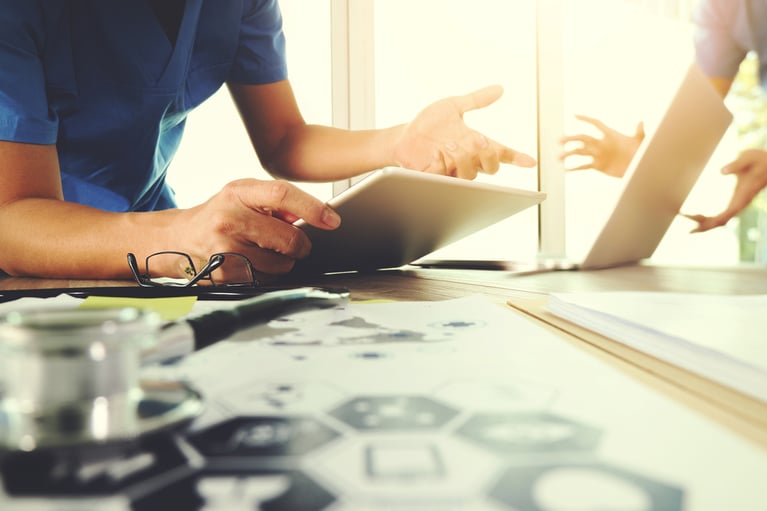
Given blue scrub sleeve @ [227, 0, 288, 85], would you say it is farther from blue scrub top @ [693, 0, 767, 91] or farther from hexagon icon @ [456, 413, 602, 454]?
blue scrub top @ [693, 0, 767, 91]

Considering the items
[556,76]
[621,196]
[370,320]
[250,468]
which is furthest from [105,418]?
[556,76]

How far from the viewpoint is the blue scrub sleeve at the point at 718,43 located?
166cm

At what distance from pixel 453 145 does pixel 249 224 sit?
481mm

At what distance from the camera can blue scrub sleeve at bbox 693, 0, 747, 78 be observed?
166 centimetres

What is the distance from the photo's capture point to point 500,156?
96 centimetres

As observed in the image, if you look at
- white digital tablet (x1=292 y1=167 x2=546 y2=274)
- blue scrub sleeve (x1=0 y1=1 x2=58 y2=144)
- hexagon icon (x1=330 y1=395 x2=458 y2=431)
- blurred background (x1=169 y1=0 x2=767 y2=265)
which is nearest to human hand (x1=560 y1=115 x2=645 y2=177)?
white digital tablet (x1=292 y1=167 x2=546 y2=274)

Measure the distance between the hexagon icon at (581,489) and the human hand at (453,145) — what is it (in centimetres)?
87

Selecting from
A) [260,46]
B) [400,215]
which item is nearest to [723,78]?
[260,46]

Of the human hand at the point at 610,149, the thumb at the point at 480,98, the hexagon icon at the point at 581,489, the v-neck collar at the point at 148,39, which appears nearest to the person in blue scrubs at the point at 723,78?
the human hand at the point at 610,149

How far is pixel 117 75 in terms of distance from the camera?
0.96m

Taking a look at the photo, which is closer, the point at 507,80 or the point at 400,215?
the point at 400,215

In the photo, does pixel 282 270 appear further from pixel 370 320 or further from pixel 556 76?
pixel 556 76

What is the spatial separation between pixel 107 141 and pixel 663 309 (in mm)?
1046

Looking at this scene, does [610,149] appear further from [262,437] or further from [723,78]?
[262,437]
